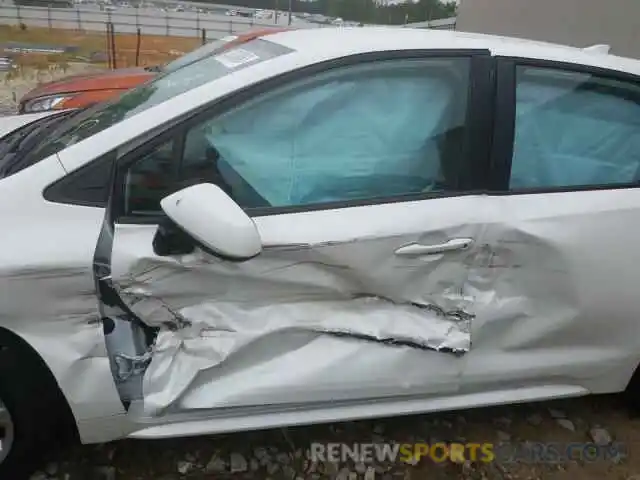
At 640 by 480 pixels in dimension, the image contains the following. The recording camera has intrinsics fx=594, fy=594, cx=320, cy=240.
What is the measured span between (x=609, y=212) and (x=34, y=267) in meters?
1.86

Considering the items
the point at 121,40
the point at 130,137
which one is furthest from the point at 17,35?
the point at 130,137

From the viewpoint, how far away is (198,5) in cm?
914

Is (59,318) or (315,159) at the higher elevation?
(315,159)

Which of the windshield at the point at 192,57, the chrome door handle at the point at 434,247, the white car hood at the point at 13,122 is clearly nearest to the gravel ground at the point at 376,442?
the chrome door handle at the point at 434,247

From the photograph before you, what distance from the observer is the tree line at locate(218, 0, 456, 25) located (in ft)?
26.6

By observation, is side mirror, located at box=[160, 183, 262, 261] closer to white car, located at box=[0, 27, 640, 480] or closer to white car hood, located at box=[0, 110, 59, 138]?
white car, located at box=[0, 27, 640, 480]

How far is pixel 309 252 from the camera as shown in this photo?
1.84 metres

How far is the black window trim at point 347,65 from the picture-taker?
179cm

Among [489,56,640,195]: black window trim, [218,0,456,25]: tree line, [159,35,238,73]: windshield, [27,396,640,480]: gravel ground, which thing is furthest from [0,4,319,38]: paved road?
[27,396,640,480]: gravel ground

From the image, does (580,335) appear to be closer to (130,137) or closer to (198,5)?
(130,137)

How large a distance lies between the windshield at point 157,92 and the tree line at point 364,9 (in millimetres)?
6277

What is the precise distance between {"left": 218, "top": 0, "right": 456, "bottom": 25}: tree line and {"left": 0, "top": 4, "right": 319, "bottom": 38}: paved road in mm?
243

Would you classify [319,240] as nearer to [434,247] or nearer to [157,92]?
[434,247]

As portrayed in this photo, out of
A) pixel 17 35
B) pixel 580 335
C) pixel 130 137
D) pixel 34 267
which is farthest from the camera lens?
pixel 17 35
